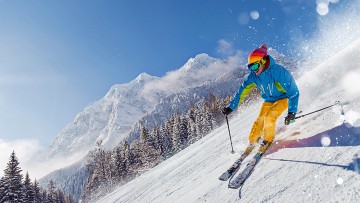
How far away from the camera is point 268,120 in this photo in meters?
6.59

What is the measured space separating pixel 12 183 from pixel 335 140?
3617cm

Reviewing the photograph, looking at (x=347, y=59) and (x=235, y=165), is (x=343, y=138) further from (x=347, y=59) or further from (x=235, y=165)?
(x=347, y=59)

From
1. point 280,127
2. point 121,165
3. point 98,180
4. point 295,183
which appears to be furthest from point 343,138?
point 98,180

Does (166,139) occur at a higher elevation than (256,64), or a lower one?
higher

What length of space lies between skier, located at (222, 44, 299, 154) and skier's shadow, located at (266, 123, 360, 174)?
1.40 feet

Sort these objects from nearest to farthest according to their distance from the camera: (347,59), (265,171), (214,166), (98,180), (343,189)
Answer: (343,189) → (265,171) → (214,166) → (347,59) → (98,180)

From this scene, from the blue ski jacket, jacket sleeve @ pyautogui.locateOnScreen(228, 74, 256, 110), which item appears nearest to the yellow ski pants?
the blue ski jacket

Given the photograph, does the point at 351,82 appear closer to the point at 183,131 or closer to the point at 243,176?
the point at 243,176

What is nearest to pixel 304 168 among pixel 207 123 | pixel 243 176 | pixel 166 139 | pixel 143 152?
pixel 243 176

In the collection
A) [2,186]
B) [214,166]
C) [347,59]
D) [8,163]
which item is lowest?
[214,166]

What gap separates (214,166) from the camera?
7.81m

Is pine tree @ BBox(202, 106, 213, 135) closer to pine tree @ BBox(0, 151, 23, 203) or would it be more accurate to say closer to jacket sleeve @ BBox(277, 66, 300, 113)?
pine tree @ BBox(0, 151, 23, 203)

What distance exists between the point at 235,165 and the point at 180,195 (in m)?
1.33

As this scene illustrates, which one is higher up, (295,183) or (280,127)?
(280,127)
